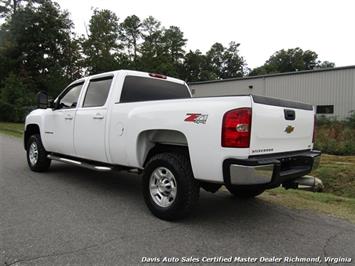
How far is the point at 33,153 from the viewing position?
7.51 m

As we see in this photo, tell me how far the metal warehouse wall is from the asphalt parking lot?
65.3 feet

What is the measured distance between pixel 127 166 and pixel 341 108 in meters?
21.5

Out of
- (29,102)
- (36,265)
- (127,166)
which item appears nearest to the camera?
(36,265)

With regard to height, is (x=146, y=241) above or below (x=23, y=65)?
below

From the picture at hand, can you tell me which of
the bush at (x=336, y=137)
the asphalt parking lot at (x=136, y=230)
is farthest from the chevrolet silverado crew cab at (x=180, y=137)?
the bush at (x=336, y=137)

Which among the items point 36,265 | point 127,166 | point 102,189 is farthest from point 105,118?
point 36,265

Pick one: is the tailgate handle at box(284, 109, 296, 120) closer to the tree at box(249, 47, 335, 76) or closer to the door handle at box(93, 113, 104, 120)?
the door handle at box(93, 113, 104, 120)

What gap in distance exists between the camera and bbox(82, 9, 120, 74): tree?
4356 cm

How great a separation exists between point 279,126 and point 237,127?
2.46 feet

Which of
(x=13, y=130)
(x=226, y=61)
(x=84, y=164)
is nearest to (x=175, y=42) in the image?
(x=226, y=61)

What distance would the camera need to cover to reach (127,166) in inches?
196

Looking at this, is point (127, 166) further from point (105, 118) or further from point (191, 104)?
point (191, 104)

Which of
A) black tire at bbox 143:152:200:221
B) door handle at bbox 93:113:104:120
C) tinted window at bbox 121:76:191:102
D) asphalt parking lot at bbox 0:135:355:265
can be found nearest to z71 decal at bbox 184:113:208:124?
black tire at bbox 143:152:200:221

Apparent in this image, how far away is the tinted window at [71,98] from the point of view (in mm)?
6285
